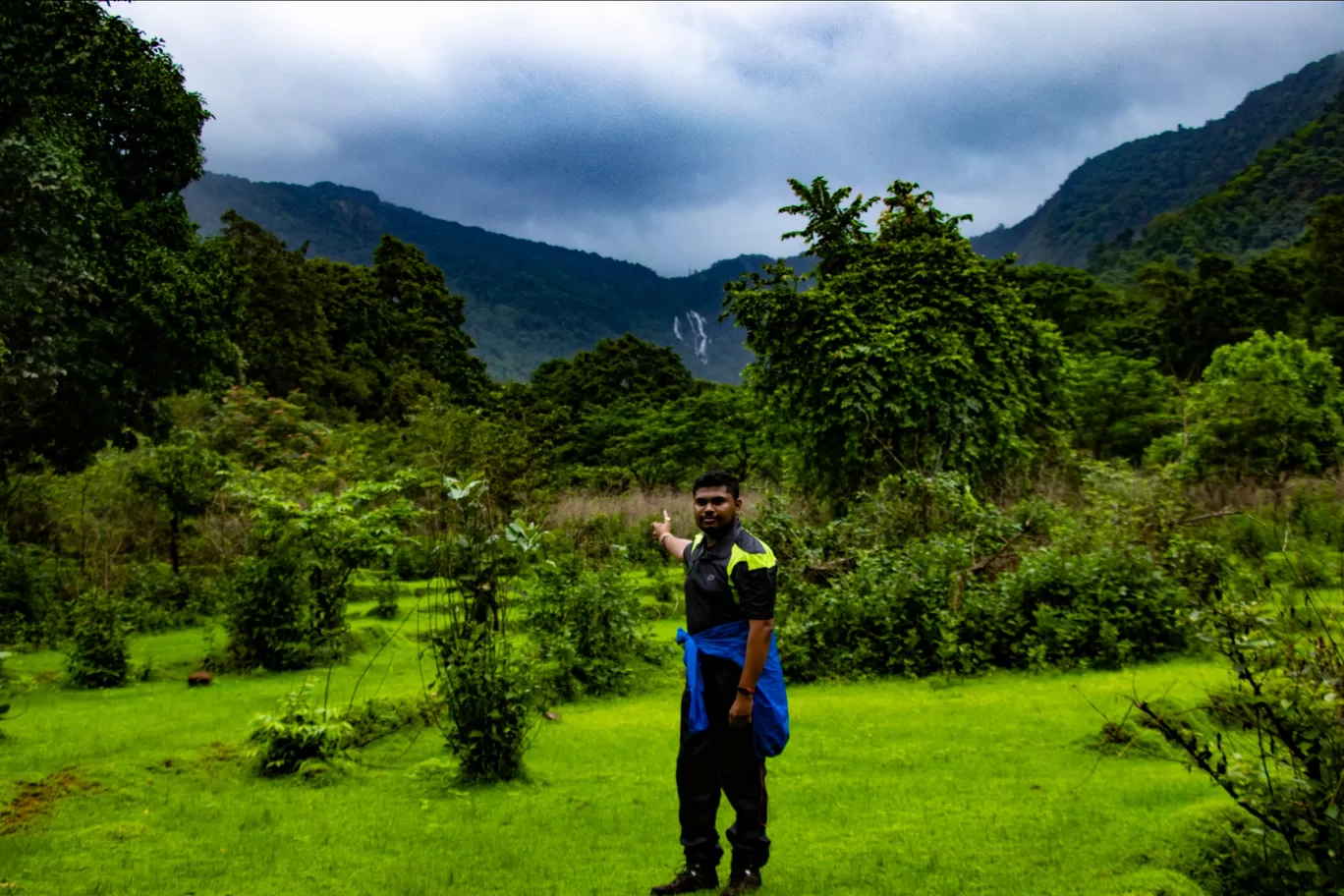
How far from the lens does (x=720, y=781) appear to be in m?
4.09

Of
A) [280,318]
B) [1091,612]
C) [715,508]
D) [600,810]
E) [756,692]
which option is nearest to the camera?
[756,692]

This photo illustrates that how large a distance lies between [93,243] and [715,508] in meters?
11.4

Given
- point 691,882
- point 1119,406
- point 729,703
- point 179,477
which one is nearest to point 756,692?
point 729,703

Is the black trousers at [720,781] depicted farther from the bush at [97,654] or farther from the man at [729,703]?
the bush at [97,654]

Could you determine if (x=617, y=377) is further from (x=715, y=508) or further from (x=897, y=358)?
(x=715, y=508)

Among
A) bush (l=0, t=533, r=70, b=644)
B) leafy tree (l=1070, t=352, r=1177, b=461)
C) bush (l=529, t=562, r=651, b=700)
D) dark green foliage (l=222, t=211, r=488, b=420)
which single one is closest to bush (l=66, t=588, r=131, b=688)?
bush (l=0, t=533, r=70, b=644)

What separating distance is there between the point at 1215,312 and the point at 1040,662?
133 feet

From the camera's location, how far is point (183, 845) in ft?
16.1

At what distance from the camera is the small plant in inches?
255

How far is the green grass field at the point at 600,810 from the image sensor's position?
14.0 ft

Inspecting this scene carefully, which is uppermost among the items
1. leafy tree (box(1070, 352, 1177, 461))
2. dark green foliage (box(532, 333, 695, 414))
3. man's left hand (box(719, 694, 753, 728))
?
dark green foliage (box(532, 333, 695, 414))

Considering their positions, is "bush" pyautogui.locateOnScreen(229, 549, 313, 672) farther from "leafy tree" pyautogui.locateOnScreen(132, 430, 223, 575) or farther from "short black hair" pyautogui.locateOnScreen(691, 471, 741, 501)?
"short black hair" pyautogui.locateOnScreen(691, 471, 741, 501)

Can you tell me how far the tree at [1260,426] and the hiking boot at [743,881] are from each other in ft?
59.5

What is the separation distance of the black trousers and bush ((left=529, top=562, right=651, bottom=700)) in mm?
5825
